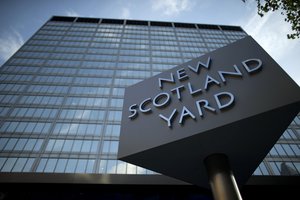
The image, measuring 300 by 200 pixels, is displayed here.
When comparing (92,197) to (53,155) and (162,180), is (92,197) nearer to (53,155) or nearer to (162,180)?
(162,180)

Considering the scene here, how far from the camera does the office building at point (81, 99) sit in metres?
29.3

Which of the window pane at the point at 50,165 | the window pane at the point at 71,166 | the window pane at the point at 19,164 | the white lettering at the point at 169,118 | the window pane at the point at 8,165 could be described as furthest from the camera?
the window pane at the point at 71,166

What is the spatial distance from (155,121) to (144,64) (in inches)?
1584

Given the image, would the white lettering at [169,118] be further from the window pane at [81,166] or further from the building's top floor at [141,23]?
the building's top floor at [141,23]

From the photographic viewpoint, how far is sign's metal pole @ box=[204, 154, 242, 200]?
27.5ft

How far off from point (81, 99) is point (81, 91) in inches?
88.8

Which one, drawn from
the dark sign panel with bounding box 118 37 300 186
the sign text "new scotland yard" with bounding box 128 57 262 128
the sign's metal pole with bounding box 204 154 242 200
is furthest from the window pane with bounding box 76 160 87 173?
the sign's metal pole with bounding box 204 154 242 200

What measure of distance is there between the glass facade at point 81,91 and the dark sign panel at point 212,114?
2074 centimetres

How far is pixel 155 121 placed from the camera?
9.82 metres

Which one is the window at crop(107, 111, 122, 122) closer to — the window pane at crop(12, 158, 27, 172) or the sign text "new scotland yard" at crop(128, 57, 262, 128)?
the window pane at crop(12, 158, 27, 172)

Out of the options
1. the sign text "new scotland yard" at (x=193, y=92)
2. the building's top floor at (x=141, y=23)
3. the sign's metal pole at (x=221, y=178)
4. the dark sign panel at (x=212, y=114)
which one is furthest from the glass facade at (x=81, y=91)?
the sign's metal pole at (x=221, y=178)

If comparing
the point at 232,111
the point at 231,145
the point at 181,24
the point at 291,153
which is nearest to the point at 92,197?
the point at 231,145

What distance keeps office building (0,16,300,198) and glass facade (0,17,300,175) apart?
129 mm

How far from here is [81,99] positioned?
3997 cm
